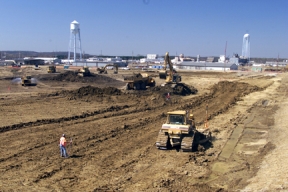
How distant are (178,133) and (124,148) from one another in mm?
3241

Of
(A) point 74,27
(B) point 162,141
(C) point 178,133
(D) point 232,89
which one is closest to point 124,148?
(B) point 162,141

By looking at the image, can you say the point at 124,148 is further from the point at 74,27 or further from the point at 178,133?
the point at 74,27

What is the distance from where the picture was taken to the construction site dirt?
43.5ft


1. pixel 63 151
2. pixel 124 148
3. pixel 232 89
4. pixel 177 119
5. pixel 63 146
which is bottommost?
pixel 124 148

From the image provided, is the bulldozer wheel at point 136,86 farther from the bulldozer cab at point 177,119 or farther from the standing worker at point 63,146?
the standing worker at point 63,146

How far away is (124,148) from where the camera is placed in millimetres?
18109

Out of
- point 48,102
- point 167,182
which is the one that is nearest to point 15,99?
point 48,102

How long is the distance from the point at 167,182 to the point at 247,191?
303 centimetres

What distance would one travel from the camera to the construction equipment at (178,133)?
16.8m

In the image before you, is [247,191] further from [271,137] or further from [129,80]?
[129,80]

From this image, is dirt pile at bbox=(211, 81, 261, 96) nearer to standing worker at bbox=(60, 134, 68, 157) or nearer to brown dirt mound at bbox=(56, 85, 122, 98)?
brown dirt mound at bbox=(56, 85, 122, 98)

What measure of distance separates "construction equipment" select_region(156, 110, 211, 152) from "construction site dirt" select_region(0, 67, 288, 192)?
0.49 metres

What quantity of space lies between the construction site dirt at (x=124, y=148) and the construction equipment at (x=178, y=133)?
0.49 m

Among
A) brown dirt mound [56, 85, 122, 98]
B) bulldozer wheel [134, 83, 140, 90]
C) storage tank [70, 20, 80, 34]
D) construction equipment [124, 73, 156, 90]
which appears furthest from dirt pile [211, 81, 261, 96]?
storage tank [70, 20, 80, 34]
